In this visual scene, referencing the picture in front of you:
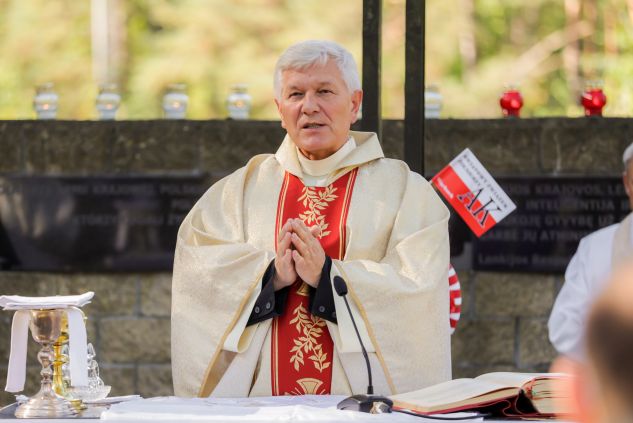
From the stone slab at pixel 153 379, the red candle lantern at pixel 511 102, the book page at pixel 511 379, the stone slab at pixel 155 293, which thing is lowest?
the stone slab at pixel 153 379

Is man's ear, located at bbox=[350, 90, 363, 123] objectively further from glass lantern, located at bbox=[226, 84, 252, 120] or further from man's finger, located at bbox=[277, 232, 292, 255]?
glass lantern, located at bbox=[226, 84, 252, 120]

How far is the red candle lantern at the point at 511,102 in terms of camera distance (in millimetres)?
6312

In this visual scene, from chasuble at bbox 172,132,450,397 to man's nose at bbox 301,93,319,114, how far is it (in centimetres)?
29

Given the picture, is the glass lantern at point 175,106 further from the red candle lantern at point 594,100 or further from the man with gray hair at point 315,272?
the man with gray hair at point 315,272

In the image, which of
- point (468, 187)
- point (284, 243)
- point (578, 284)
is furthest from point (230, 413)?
point (578, 284)

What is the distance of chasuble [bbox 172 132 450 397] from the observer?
3486mm

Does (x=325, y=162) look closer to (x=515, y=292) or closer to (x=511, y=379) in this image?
(x=511, y=379)

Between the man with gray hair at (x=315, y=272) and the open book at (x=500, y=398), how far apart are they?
612 millimetres

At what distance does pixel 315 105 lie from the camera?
12.0 ft

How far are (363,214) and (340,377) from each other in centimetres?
48

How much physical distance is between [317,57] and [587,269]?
6.58ft

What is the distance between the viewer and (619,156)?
6.11 metres

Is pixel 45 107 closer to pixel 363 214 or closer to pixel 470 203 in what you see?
pixel 470 203

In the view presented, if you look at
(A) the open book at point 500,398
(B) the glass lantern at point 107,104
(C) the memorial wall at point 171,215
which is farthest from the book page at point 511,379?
(B) the glass lantern at point 107,104
